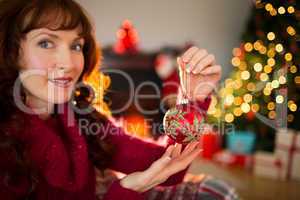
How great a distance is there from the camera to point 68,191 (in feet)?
2.96

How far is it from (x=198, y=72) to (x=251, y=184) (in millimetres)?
1791

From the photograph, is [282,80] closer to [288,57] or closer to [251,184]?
[288,57]

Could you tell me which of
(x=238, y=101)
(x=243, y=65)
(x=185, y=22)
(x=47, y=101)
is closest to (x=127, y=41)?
(x=185, y=22)

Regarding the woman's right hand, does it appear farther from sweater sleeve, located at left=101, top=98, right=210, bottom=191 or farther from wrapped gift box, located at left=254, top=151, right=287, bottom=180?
wrapped gift box, located at left=254, top=151, right=287, bottom=180

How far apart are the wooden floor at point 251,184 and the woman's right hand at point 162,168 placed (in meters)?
1.41

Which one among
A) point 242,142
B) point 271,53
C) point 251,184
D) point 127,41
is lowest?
point 251,184

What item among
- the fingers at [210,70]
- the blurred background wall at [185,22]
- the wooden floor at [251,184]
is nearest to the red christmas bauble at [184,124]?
the fingers at [210,70]

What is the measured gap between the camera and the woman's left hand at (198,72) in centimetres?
77

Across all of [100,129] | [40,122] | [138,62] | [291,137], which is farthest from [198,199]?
[138,62]

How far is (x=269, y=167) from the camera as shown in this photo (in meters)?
2.48

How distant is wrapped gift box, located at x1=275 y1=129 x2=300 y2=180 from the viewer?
7.93 ft

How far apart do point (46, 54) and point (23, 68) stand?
0.08 metres

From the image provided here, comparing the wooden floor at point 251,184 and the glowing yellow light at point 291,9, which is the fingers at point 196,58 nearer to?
the glowing yellow light at point 291,9

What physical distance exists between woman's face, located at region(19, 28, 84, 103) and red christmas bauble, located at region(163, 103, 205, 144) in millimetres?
281
